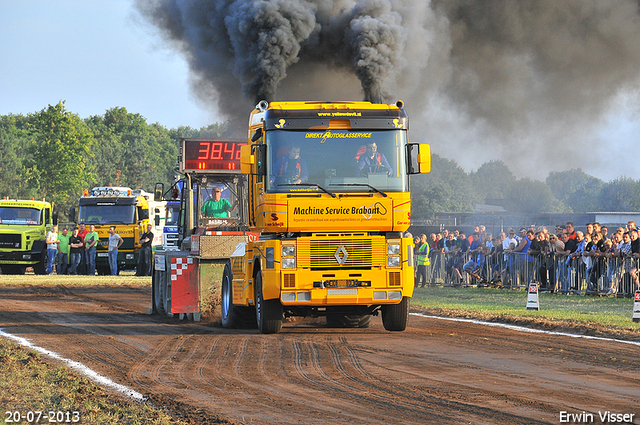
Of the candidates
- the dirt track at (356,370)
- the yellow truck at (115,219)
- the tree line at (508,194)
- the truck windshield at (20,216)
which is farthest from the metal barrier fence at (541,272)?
the tree line at (508,194)

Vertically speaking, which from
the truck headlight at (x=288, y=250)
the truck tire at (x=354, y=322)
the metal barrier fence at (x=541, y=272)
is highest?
the truck headlight at (x=288, y=250)

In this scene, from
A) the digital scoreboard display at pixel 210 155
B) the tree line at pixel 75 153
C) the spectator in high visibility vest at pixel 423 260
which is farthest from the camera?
the tree line at pixel 75 153

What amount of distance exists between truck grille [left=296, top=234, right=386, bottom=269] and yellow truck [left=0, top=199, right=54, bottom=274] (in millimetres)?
23025

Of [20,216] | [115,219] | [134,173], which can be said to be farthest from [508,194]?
[20,216]

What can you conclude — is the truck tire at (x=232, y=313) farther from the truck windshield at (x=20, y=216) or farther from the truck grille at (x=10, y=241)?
the truck windshield at (x=20, y=216)

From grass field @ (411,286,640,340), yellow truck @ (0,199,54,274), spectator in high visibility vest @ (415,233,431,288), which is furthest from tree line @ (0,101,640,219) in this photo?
grass field @ (411,286,640,340)

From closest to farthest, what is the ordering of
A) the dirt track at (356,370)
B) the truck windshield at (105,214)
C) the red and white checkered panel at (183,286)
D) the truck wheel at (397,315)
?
1. the dirt track at (356,370)
2. the truck wheel at (397,315)
3. the red and white checkered panel at (183,286)
4. the truck windshield at (105,214)

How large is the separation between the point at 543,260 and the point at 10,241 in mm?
20472

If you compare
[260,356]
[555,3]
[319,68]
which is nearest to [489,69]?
[555,3]

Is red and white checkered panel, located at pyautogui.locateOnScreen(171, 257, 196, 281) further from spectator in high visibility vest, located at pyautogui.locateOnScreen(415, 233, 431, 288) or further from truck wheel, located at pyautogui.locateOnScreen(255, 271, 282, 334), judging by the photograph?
spectator in high visibility vest, located at pyautogui.locateOnScreen(415, 233, 431, 288)

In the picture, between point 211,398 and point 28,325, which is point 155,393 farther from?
point 28,325

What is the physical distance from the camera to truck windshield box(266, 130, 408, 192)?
1138 cm

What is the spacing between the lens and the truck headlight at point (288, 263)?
11359 mm

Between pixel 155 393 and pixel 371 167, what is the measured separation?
5.19 m
